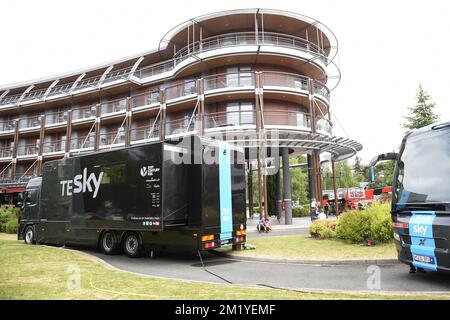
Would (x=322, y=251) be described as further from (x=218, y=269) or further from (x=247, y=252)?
(x=218, y=269)

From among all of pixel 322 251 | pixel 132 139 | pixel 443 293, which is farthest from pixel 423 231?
pixel 132 139

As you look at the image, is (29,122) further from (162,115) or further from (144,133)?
(162,115)

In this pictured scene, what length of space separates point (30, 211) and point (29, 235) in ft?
3.65

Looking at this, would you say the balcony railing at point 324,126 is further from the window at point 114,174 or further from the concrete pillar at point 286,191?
the window at point 114,174

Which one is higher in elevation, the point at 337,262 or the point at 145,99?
the point at 145,99

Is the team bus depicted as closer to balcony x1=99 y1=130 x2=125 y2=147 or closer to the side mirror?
the side mirror

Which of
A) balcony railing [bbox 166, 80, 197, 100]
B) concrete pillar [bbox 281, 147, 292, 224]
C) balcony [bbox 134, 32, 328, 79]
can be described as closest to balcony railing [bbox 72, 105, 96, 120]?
balcony railing [bbox 166, 80, 197, 100]

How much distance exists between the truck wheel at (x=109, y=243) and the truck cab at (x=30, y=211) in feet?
16.4

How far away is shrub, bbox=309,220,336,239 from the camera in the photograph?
567 inches

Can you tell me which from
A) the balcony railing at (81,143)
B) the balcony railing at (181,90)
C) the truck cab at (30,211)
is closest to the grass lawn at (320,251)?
the truck cab at (30,211)

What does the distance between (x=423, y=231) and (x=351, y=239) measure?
6190mm

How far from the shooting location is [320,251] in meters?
11.6

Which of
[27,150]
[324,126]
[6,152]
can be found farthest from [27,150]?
[324,126]

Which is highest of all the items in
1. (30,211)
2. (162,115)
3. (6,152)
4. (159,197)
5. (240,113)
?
(162,115)
